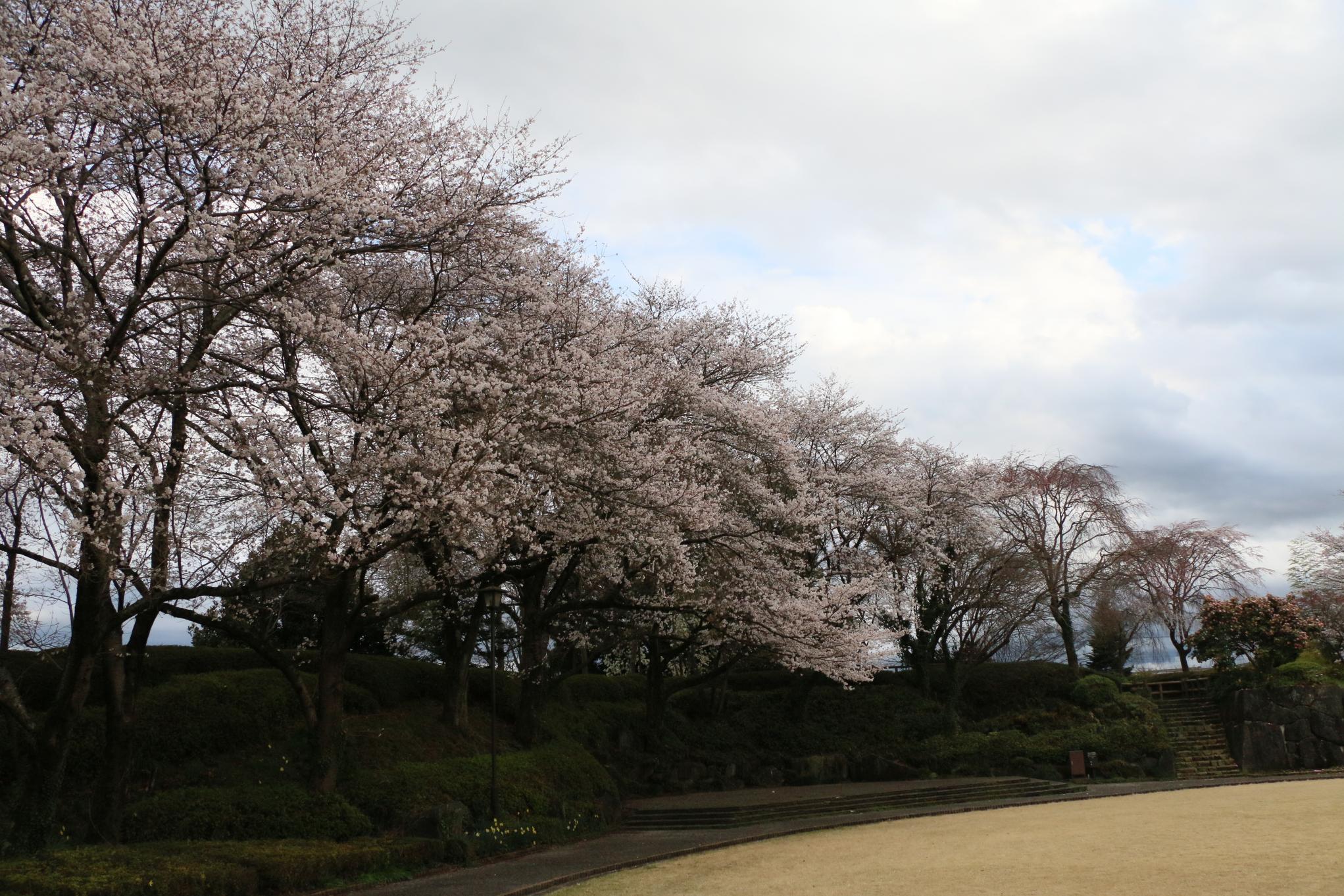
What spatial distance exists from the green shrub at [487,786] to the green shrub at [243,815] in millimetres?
567

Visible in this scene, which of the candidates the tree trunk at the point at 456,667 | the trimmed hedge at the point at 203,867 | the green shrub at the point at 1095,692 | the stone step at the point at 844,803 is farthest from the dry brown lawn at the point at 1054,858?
the green shrub at the point at 1095,692

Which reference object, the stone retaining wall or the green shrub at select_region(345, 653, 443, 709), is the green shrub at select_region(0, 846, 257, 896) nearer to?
the green shrub at select_region(345, 653, 443, 709)

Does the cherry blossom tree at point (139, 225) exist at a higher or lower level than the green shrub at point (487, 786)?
higher

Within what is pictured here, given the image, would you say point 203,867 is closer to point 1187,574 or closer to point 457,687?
point 457,687

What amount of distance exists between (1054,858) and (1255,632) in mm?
21193

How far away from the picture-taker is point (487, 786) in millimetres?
16016

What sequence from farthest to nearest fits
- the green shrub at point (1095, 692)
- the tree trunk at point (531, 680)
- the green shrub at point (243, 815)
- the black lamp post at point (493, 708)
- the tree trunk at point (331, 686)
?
the green shrub at point (1095, 692), the tree trunk at point (531, 680), the black lamp post at point (493, 708), the tree trunk at point (331, 686), the green shrub at point (243, 815)

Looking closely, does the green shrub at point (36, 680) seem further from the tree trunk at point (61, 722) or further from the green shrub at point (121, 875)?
the green shrub at point (121, 875)

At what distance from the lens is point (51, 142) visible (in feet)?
30.3

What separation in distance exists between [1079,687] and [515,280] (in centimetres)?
2483

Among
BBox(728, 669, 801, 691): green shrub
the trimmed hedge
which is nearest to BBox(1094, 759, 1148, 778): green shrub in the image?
BBox(728, 669, 801, 691): green shrub

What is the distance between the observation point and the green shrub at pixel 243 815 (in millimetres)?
12586

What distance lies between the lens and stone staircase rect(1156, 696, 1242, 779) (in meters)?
27.2

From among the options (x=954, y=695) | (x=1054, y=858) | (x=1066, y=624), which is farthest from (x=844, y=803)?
(x=1066, y=624)
